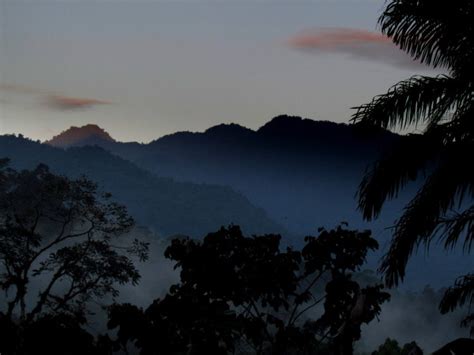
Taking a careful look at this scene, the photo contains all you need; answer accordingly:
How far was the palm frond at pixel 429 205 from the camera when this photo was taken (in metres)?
7.96

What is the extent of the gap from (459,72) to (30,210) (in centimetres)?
1924

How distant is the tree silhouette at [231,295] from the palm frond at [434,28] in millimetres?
3821

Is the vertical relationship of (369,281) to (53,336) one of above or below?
below

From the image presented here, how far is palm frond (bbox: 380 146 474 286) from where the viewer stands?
796 cm

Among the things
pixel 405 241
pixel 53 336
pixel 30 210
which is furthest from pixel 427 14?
pixel 30 210

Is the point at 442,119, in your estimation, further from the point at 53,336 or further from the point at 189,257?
the point at 53,336

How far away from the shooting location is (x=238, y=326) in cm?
1174

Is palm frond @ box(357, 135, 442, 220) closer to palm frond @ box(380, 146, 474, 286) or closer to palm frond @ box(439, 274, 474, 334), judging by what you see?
palm frond @ box(380, 146, 474, 286)

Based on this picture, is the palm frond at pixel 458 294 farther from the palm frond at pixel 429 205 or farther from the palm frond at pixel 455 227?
the palm frond at pixel 429 205

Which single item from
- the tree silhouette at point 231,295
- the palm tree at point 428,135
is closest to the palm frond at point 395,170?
the palm tree at point 428,135

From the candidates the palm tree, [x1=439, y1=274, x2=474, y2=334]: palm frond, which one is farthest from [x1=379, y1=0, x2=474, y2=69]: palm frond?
[x1=439, y1=274, x2=474, y2=334]: palm frond

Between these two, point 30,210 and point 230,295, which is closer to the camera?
point 230,295

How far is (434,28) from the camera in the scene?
8969 millimetres

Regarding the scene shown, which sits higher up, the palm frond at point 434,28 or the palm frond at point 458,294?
the palm frond at point 434,28
